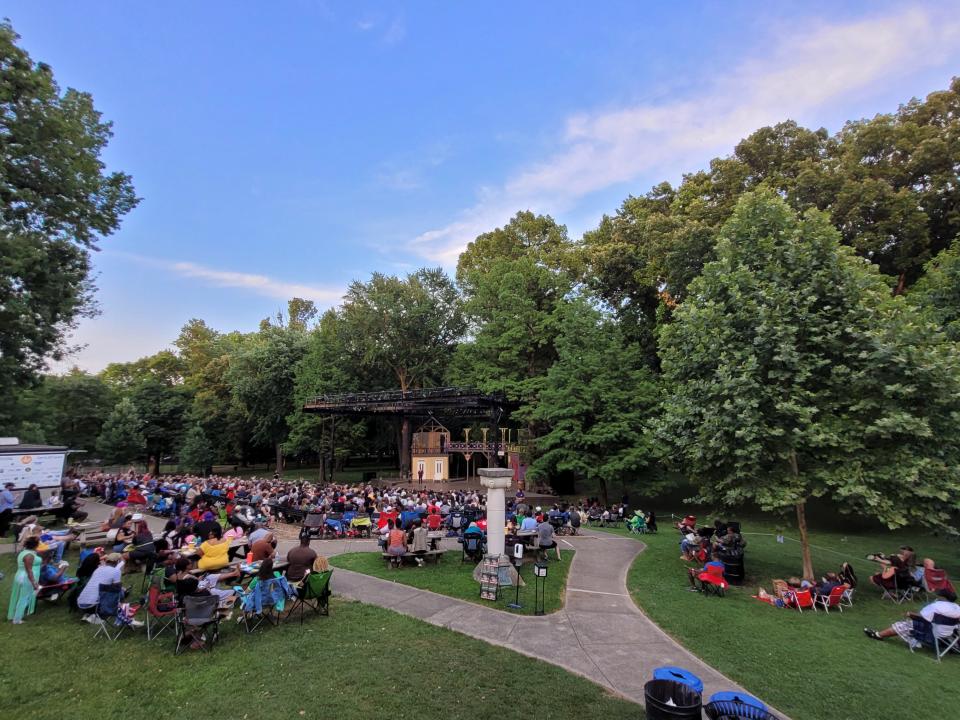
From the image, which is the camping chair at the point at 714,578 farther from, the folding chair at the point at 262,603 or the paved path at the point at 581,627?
the folding chair at the point at 262,603

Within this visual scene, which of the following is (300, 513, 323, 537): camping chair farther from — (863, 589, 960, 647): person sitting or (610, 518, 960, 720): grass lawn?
(863, 589, 960, 647): person sitting

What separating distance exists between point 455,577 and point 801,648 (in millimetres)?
6282

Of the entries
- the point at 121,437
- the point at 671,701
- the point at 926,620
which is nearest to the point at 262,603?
the point at 671,701

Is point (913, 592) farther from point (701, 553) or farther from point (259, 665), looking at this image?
point (259, 665)

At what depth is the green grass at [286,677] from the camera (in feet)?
17.1

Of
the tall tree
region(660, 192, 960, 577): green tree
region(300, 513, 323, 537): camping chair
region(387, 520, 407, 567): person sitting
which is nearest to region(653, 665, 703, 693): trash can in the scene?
region(660, 192, 960, 577): green tree

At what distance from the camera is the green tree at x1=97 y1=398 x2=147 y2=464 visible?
41719mm

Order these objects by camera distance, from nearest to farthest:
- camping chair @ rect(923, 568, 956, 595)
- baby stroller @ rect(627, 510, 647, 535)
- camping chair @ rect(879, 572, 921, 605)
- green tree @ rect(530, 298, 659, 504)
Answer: camping chair @ rect(923, 568, 956, 595), camping chair @ rect(879, 572, 921, 605), baby stroller @ rect(627, 510, 647, 535), green tree @ rect(530, 298, 659, 504)

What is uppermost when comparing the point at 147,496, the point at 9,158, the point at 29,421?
the point at 9,158

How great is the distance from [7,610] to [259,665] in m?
4.99

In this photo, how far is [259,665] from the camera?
A: 6.14m

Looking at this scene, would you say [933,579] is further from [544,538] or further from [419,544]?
[419,544]

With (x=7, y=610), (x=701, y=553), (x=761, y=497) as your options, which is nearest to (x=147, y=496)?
(x=7, y=610)

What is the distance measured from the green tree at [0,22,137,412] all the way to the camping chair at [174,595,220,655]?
1375cm
